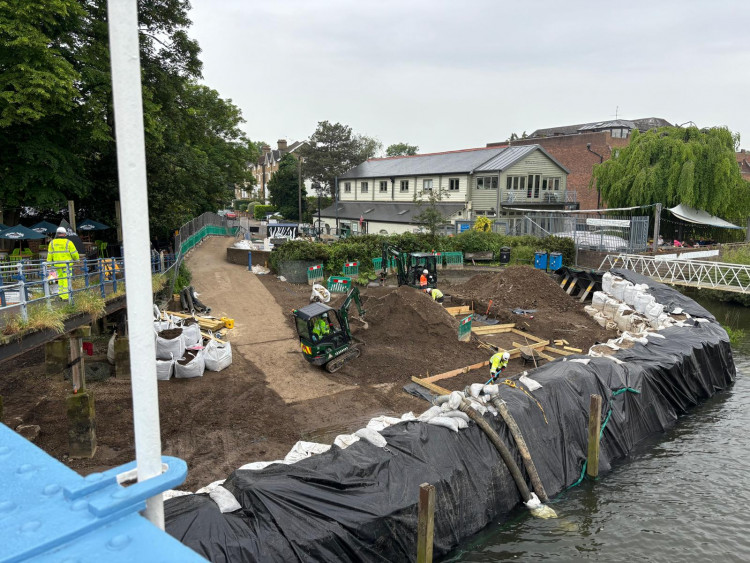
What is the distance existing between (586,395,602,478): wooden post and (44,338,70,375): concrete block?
1251cm

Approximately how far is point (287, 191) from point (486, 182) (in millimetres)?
29240

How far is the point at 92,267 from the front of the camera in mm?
17531

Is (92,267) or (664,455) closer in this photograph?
(664,455)

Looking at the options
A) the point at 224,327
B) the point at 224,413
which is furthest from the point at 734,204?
the point at 224,413

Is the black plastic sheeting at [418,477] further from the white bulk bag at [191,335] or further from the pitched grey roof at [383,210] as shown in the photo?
the pitched grey roof at [383,210]

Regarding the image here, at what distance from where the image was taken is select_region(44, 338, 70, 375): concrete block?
42.4 feet

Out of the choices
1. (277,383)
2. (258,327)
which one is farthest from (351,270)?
(277,383)

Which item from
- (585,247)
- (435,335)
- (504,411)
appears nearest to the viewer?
(504,411)

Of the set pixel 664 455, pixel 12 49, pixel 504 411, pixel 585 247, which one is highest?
pixel 12 49

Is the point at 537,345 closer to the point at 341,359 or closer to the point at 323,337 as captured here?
the point at 341,359

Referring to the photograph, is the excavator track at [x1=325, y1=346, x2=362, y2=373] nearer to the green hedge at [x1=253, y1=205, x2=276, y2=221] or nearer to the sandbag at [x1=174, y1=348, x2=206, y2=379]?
the sandbag at [x1=174, y1=348, x2=206, y2=379]

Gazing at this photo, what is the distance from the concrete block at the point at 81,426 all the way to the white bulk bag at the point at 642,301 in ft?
62.6

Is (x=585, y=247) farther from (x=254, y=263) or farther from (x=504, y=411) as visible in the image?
(x=504, y=411)

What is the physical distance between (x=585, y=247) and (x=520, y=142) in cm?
2960
